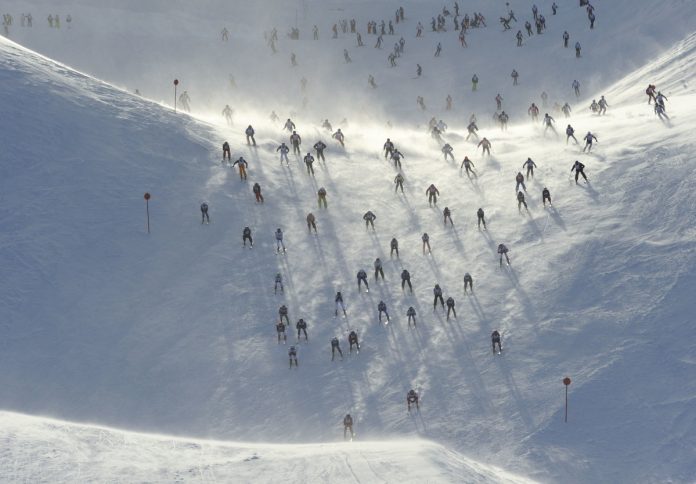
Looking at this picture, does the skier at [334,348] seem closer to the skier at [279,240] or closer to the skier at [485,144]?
the skier at [279,240]

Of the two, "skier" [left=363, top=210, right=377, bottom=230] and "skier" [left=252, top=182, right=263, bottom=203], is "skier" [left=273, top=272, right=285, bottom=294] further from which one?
"skier" [left=252, top=182, right=263, bottom=203]

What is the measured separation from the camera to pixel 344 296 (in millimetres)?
38969

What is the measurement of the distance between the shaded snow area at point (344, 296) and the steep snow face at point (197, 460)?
98 mm

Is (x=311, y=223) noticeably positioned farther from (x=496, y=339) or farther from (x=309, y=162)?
(x=496, y=339)

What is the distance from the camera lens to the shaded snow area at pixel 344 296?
97.7 ft

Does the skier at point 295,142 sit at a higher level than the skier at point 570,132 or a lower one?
higher

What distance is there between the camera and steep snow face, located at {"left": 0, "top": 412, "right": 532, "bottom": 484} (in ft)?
84.6

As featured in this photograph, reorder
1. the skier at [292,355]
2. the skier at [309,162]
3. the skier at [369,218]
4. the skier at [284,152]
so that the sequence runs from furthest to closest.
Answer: the skier at [284,152] < the skier at [309,162] < the skier at [369,218] < the skier at [292,355]

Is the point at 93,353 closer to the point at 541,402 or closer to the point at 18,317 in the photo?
the point at 18,317

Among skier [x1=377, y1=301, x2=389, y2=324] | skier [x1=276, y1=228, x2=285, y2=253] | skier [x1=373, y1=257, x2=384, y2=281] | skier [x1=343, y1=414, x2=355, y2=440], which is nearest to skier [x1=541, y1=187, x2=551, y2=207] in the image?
skier [x1=373, y1=257, x2=384, y2=281]

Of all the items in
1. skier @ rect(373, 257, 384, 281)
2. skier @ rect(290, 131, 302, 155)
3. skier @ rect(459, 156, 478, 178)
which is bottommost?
skier @ rect(373, 257, 384, 281)

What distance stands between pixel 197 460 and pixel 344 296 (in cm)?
1289

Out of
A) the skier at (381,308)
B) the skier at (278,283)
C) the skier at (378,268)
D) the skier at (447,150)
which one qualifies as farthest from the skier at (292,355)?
the skier at (447,150)

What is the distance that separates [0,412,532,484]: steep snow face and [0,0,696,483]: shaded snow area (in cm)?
10
